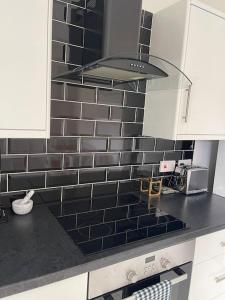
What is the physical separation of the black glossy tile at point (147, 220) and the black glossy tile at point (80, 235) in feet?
0.92

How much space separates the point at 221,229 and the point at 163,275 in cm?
43

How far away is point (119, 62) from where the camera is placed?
1.08 metres

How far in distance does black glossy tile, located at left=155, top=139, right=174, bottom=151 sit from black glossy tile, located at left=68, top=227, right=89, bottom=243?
2.90 feet

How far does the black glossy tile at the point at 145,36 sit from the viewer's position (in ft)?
5.33

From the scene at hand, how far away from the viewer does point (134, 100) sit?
1.68m

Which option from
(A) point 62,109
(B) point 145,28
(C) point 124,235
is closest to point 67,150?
(A) point 62,109

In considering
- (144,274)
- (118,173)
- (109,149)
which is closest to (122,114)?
(109,149)

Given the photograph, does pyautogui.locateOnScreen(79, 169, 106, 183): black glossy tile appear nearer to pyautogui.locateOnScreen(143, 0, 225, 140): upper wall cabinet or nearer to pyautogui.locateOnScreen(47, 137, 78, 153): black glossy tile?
pyautogui.locateOnScreen(47, 137, 78, 153): black glossy tile

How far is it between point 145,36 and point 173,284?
1.46 m

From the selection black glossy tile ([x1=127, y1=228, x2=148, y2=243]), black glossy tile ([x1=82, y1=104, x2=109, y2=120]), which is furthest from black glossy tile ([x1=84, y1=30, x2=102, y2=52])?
black glossy tile ([x1=127, y1=228, x2=148, y2=243])

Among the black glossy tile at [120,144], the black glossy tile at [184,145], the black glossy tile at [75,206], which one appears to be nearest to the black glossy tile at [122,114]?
the black glossy tile at [120,144]

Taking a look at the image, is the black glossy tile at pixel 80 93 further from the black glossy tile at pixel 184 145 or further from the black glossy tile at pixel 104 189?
the black glossy tile at pixel 184 145

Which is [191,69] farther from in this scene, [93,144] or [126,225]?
[126,225]

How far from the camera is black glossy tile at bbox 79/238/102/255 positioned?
994mm
